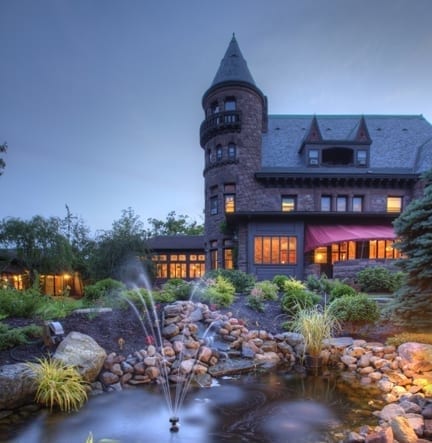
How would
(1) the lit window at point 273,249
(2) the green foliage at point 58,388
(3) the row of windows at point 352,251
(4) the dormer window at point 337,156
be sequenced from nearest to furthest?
(2) the green foliage at point 58,388
(1) the lit window at point 273,249
(3) the row of windows at point 352,251
(4) the dormer window at point 337,156

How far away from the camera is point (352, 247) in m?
21.0

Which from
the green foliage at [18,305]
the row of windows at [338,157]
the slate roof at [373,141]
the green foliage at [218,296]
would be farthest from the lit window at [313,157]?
the green foliage at [18,305]

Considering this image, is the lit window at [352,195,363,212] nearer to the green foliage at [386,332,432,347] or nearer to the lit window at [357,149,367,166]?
the lit window at [357,149,367,166]

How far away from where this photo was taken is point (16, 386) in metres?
4.58

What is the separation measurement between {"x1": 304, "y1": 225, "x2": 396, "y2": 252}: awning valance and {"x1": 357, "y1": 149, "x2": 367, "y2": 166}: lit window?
6.27m

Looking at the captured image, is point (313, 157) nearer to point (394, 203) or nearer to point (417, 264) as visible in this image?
point (394, 203)

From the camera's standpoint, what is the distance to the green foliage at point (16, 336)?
5.92m

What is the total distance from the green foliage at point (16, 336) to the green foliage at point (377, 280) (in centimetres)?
1395

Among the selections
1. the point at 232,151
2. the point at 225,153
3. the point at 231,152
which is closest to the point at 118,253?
the point at 225,153

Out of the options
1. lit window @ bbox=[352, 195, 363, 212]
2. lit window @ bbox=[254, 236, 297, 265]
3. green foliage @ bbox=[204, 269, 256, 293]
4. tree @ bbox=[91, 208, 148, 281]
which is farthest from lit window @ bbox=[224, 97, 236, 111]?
green foliage @ bbox=[204, 269, 256, 293]

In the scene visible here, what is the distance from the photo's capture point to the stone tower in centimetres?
2228

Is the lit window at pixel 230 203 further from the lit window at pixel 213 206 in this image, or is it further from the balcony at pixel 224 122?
the balcony at pixel 224 122

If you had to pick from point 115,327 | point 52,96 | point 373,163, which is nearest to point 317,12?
point 373,163

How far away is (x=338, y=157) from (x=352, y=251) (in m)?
8.51
